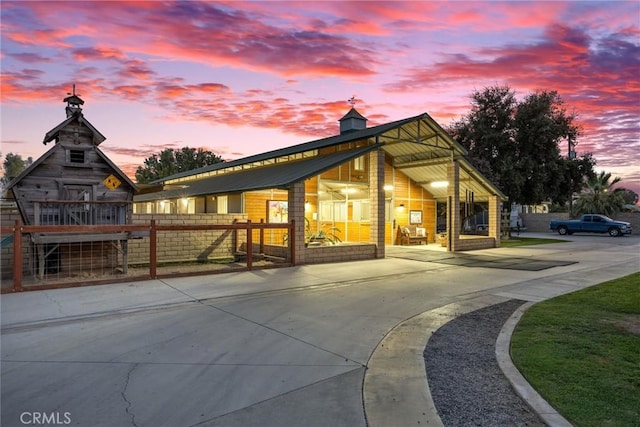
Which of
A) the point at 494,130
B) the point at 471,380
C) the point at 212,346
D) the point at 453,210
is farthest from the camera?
the point at 494,130

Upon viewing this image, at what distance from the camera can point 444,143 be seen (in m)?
18.1

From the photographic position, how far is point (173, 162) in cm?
5844

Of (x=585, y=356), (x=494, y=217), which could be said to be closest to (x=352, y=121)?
(x=494, y=217)

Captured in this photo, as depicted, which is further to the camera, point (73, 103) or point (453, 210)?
point (453, 210)

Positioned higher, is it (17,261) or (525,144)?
(525,144)

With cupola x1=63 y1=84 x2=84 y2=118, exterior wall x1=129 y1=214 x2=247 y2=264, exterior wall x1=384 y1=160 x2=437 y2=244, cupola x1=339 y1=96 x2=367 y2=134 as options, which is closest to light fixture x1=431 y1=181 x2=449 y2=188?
exterior wall x1=384 y1=160 x2=437 y2=244

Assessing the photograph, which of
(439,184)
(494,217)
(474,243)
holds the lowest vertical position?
(474,243)

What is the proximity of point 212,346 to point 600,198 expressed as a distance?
42.6 metres

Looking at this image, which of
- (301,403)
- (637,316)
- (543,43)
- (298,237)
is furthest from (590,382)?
(543,43)

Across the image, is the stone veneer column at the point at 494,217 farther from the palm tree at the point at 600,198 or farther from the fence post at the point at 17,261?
the palm tree at the point at 600,198

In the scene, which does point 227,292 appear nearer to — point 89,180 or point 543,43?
point 89,180

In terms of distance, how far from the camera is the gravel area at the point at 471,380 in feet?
10.6

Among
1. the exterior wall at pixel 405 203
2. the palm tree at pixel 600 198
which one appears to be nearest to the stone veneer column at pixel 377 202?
the exterior wall at pixel 405 203

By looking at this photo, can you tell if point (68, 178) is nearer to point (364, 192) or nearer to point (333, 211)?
point (333, 211)
